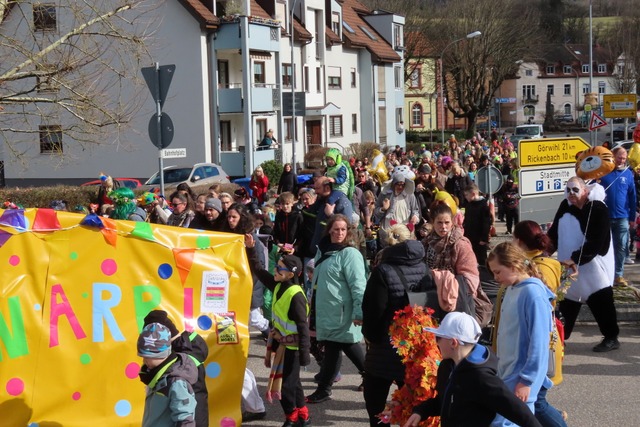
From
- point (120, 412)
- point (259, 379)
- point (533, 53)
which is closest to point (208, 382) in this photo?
point (120, 412)

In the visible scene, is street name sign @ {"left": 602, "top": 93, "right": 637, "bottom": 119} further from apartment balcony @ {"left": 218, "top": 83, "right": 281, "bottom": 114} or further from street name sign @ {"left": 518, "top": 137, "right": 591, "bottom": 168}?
street name sign @ {"left": 518, "top": 137, "right": 591, "bottom": 168}

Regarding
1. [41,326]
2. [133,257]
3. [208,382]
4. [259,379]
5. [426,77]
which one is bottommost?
[259,379]

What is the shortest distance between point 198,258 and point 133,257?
18.6 inches

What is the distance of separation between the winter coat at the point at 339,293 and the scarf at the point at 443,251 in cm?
66

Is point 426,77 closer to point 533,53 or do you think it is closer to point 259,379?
point 533,53

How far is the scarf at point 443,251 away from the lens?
786cm

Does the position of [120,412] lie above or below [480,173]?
below

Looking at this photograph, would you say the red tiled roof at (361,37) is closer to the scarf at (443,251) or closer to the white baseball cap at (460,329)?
the scarf at (443,251)

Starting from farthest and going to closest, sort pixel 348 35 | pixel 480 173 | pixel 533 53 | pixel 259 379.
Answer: pixel 533 53
pixel 348 35
pixel 480 173
pixel 259 379

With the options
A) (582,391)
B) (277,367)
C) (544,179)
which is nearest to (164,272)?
(277,367)

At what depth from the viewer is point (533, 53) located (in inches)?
3034

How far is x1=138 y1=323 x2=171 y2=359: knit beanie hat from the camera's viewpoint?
17.1 ft

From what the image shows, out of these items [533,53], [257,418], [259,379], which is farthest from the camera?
[533,53]

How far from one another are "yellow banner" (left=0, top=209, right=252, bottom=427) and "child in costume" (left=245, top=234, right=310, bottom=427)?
56 centimetres
